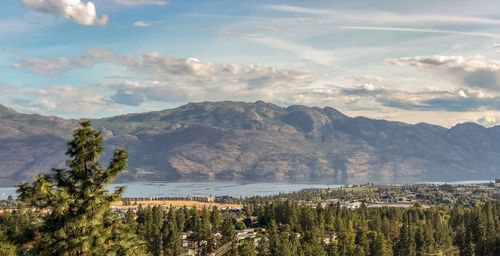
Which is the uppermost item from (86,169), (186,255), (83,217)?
(86,169)

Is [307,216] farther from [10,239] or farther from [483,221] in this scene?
[10,239]

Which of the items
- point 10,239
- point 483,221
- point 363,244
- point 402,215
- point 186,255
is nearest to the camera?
point 10,239

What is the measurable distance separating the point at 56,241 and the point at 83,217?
1489 mm

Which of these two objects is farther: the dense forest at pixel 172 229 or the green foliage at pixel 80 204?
the dense forest at pixel 172 229

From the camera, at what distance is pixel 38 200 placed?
2200cm

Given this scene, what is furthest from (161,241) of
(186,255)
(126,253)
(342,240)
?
(126,253)

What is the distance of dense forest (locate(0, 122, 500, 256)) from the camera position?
2220 cm

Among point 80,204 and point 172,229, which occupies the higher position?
point 80,204

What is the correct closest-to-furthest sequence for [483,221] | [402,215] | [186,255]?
[186,255] → [483,221] → [402,215]

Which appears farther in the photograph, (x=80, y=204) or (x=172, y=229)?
(x=172, y=229)

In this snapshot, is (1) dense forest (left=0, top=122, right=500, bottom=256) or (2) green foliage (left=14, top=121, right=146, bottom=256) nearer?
(2) green foliage (left=14, top=121, right=146, bottom=256)

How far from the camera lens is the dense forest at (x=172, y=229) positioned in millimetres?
22203

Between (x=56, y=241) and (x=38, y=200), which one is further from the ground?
(x=38, y=200)

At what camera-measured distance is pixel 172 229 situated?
142 meters
